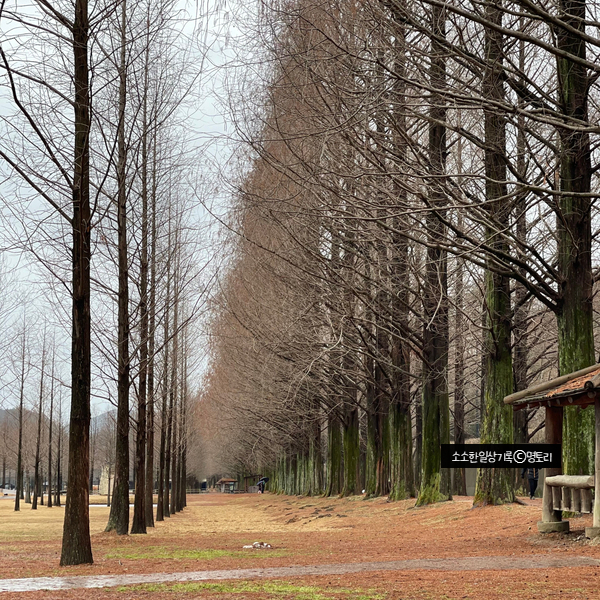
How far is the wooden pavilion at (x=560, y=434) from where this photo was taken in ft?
37.1

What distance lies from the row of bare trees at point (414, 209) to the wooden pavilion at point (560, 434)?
1.51 feet

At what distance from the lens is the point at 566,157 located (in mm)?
13453

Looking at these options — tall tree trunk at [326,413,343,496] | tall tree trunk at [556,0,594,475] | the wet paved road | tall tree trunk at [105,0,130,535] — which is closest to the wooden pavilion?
tall tree trunk at [556,0,594,475]

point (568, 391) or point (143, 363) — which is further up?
point (143, 363)

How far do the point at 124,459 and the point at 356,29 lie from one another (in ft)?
36.4

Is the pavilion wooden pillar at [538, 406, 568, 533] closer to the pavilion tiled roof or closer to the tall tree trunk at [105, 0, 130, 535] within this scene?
the pavilion tiled roof

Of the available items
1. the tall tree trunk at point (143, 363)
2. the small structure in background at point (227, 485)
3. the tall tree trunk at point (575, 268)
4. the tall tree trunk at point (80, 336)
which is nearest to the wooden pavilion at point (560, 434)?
the tall tree trunk at point (575, 268)

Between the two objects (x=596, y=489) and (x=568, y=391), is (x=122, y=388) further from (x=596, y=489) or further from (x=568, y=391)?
(x=596, y=489)

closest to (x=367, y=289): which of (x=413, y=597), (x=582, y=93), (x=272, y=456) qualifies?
(x=582, y=93)

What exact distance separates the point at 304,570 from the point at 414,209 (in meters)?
4.73

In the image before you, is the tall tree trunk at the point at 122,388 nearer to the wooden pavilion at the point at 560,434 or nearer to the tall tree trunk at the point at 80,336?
the tall tree trunk at the point at 80,336

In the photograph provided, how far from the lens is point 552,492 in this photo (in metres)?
12.7

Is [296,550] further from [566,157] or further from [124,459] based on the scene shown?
[566,157]

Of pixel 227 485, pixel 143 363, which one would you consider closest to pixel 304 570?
pixel 143 363
